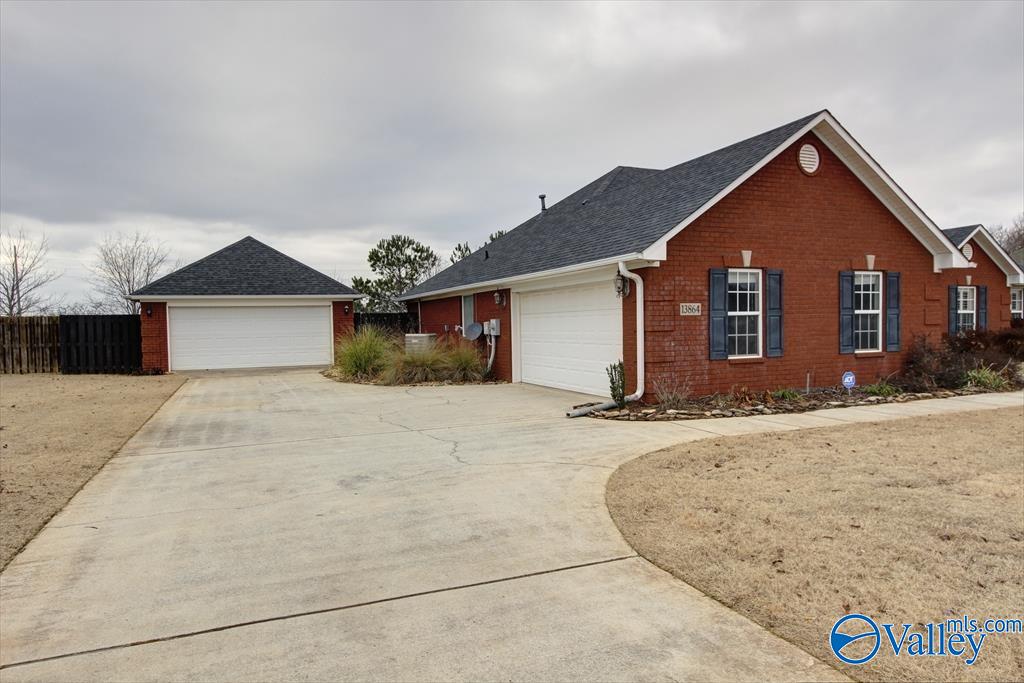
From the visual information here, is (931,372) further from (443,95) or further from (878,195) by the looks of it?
(443,95)

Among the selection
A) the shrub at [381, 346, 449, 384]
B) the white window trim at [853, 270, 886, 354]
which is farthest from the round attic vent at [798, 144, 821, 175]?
the shrub at [381, 346, 449, 384]

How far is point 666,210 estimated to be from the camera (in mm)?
12195

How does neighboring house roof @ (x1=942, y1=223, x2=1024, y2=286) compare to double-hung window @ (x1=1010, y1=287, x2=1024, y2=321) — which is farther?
double-hung window @ (x1=1010, y1=287, x2=1024, y2=321)

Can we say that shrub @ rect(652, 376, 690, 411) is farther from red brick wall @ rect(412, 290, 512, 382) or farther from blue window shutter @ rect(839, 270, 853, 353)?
red brick wall @ rect(412, 290, 512, 382)

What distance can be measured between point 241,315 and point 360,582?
20.2 metres

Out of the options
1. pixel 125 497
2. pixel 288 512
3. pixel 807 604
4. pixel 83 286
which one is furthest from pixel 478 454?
pixel 83 286

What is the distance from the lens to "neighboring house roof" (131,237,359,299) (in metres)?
21.3

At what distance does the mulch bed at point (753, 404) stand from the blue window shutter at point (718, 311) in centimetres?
89

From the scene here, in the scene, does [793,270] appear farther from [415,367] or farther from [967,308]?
[415,367]

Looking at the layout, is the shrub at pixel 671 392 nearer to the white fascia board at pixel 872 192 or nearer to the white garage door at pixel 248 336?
the white fascia board at pixel 872 192

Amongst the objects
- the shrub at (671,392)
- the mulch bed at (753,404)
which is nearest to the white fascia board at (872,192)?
the shrub at (671,392)

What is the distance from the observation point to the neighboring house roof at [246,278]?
2128 cm

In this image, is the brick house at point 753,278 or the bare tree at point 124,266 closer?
the brick house at point 753,278

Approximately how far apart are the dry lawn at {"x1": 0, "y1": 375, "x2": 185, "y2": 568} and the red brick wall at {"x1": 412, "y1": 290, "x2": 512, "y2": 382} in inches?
321
